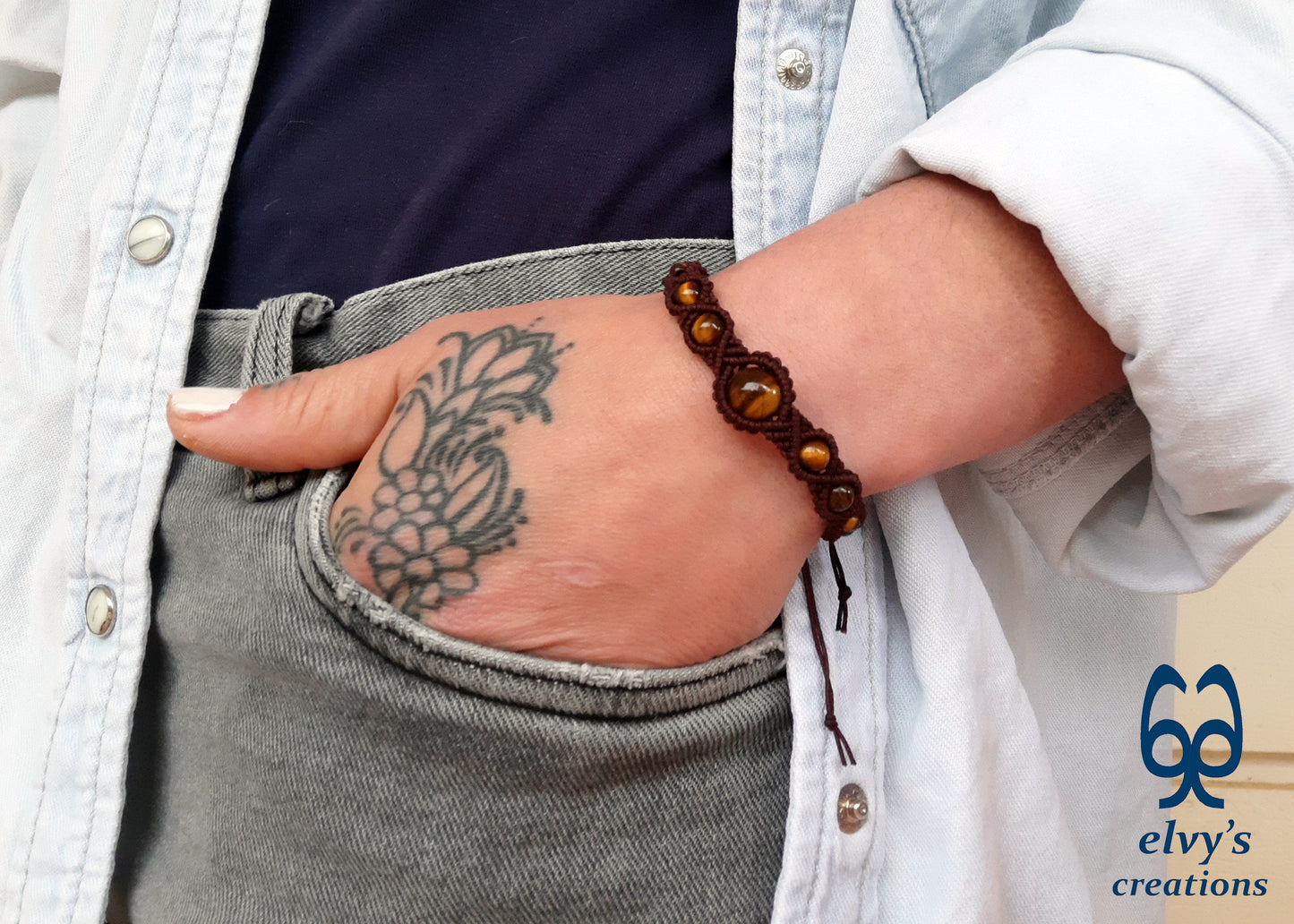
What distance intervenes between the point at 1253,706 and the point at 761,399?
146 cm

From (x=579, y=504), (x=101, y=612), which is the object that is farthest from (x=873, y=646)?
(x=101, y=612)

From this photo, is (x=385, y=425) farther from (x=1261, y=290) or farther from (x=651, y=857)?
(x=1261, y=290)

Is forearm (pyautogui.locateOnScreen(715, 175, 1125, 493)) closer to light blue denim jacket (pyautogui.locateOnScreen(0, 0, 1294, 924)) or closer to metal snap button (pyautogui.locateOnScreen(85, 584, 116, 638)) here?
light blue denim jacket (pyautogui.locateOnScreen(0, 0, 1294, 924))

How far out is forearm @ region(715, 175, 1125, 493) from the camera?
0.57m

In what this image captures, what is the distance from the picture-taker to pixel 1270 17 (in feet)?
1.79

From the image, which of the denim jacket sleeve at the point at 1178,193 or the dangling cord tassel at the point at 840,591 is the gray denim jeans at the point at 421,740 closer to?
the dangling cord tassel at the point at 840,591

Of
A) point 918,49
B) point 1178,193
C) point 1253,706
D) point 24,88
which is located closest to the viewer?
point 1178,193

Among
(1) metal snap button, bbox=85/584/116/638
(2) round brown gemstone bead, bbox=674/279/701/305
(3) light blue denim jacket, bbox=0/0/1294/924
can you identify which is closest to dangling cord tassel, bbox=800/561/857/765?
(3) light blue denim jacket, bbox=0/0/1294/924

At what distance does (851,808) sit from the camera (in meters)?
0.67

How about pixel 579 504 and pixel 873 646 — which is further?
pixel 873 646

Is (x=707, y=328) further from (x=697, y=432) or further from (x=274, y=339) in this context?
(x=274, y=339)

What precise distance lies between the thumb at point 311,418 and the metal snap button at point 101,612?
8.3 inches

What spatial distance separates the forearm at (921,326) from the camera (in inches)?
22.3

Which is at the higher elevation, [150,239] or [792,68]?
[792,68]
